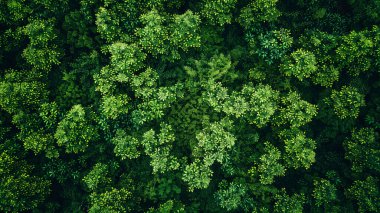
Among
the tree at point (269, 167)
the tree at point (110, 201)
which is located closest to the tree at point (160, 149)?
the tree at point (110, 201)

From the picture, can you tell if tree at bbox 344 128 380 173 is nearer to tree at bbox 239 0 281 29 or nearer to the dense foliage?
the dense foliage

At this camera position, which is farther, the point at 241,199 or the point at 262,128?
the point at 262,128

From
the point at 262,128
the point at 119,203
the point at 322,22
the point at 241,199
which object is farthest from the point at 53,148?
the point at 322,22

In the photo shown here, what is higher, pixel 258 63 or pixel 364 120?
pixel 258 63

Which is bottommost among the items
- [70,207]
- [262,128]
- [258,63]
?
[70,207]

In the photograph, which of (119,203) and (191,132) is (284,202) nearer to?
(191,132)

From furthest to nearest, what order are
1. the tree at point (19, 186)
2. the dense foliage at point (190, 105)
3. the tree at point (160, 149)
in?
the dense foliage at point (190, 105), the tree at point (160, 149), the tree at point (19, 186)

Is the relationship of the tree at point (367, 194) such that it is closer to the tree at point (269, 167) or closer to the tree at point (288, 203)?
the tree at point (288, 203)

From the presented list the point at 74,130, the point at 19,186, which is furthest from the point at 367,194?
the point at 19,186

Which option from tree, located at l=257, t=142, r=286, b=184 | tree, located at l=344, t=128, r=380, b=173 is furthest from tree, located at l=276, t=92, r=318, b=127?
tree, located at l=344, t=128, r=380, b=173
